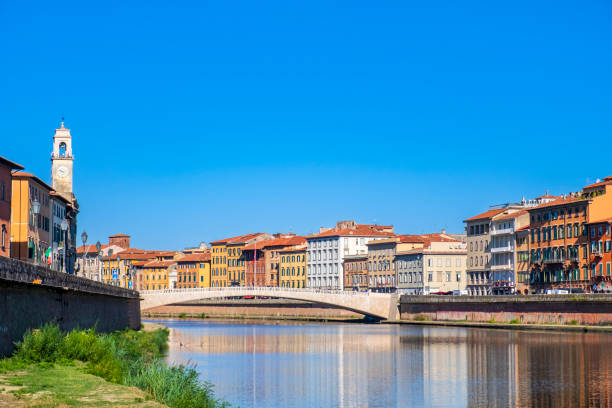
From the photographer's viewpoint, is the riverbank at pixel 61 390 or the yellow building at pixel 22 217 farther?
the yellow building at pixel 22 217

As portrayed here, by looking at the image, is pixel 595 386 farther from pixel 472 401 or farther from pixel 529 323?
pixel 529 323

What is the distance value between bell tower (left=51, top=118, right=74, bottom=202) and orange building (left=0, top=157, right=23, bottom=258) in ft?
142

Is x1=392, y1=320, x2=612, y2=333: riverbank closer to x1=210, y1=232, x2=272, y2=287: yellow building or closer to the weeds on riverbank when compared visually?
the weeds on riverbank

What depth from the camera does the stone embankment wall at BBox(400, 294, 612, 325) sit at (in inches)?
3000

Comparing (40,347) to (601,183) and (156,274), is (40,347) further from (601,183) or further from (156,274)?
(156,274)

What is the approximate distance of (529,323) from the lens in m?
83.6

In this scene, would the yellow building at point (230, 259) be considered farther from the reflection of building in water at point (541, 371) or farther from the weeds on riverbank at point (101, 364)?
the weeds on riverbank at point (101, 364)

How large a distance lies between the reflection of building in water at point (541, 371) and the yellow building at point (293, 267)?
308 feet

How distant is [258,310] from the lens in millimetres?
137250

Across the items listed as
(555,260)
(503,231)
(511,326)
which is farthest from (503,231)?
(511,326)

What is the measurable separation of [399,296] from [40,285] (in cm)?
7819

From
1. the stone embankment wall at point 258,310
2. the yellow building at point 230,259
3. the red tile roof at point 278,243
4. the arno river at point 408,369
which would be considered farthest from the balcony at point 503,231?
the yellow building at point 230,259

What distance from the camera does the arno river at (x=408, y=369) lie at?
35781 millimetres

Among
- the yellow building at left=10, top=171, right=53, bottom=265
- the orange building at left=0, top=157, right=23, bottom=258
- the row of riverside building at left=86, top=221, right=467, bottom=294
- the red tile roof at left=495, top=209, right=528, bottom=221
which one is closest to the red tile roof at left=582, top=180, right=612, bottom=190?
the red tile roof at left=495, top=209, right=528, bottom=221
